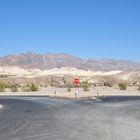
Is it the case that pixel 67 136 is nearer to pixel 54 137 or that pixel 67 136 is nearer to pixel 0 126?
pixel 54 137

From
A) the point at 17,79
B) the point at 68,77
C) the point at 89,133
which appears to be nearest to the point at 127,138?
the point at 89,133

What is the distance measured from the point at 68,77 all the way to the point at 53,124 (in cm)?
12977

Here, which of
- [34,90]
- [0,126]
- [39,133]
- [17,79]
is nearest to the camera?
[39,133]

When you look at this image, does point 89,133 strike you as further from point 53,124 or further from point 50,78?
point 50,78

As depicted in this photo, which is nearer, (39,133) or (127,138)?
(127,138)

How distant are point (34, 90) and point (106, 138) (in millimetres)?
59311

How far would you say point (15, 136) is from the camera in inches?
576

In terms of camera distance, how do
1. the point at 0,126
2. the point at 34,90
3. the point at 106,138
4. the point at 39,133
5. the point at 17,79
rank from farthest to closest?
the point at 17,79
the point at 34,90
the point at 0,126
the point at 39,133
the point at 106,138

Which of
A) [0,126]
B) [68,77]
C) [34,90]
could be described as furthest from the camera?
[68,77]

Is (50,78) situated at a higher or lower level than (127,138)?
higher

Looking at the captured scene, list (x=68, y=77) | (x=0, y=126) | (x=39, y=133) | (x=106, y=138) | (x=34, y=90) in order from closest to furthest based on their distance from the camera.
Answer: (x=106, y=138) < (x=39, y=133) < (x=0, y=126) < (x=34, y=90) < (x=68, y=77)

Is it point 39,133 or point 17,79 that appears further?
point 17,79

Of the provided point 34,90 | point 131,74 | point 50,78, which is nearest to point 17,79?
point 50,78

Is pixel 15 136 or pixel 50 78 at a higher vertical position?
pixel 50 78
